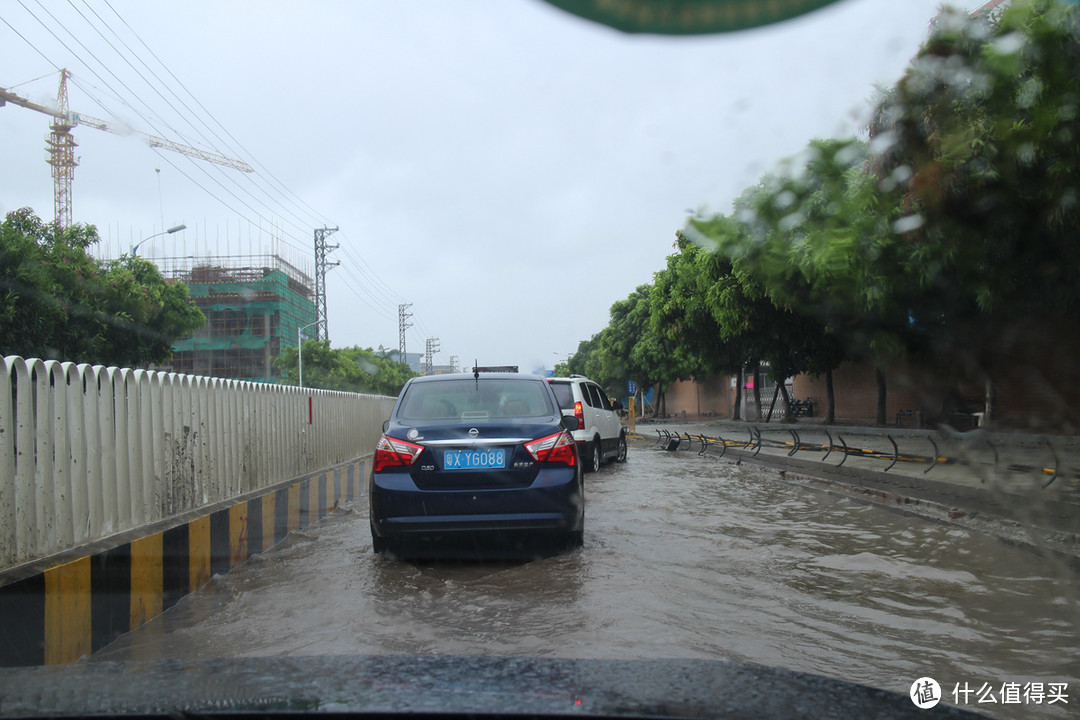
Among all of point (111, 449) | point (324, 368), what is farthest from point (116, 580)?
point (324, 368)

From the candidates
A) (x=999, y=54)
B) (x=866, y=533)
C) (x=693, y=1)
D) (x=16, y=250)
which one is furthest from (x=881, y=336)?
(x=16, y=250)

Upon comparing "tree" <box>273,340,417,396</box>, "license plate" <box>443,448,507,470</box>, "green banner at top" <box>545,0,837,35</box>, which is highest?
"tree" <box>273,340,417,396</box>

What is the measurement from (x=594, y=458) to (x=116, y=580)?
9655 millimetres

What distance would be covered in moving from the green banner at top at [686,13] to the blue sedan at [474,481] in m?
4.51

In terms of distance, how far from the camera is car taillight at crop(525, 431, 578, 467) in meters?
5.99

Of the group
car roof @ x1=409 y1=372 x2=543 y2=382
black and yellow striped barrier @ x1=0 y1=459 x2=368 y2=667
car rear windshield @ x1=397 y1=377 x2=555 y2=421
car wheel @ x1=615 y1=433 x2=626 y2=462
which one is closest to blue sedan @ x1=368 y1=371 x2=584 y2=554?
car rear windshield @ x1=397 y1=377 x2=555 y2=421

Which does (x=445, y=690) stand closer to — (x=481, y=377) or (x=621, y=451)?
(x=481, y=377)

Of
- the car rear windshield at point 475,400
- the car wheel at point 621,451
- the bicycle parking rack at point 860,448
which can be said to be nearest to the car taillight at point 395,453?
the car rear windshield at point 475,400

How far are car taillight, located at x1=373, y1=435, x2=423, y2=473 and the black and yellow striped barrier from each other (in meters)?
1.20

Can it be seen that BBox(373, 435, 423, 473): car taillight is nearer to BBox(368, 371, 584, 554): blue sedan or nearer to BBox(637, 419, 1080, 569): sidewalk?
BBox(368, 371, 584, 554): blue sedan

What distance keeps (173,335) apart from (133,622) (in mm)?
28707

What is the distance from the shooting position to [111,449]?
486cm

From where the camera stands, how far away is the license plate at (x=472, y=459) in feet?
19.3

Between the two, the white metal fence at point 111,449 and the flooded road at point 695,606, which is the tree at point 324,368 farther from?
the flooded road at point 695,606
